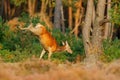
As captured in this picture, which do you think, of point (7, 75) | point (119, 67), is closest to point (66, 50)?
point (119, 67)

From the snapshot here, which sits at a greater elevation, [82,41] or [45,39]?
[45,39]

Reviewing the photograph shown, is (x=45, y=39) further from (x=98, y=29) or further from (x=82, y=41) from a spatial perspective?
(x=82, y=41)

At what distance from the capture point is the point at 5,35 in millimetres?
23078

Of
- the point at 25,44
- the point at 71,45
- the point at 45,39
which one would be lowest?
the point at 71,45

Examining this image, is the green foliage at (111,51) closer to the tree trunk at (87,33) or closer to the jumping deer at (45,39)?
the tree trunk at (87,33)

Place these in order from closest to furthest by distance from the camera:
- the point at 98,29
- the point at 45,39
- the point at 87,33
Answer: the point at 98,29 < the point at 87,33 < the point at 45,39

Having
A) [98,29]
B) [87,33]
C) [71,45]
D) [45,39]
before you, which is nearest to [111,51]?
[71,45]

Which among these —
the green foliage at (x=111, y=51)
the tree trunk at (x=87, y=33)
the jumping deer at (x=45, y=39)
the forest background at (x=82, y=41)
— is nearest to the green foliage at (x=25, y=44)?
Answer: the forest background at (x=82, y=41)

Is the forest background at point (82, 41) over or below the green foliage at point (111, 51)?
over

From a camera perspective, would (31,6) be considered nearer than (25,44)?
No

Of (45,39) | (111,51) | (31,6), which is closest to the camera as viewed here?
(45,39)

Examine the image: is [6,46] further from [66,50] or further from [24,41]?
[66,50]

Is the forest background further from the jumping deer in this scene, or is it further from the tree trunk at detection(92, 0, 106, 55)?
the jumping deer

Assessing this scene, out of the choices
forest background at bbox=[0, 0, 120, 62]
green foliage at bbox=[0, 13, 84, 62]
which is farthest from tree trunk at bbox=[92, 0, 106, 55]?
green foliage at bbox=[0, 13, 84, 62]
